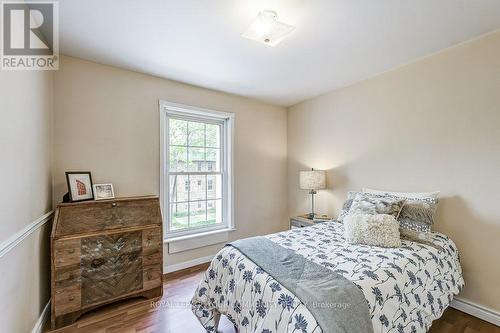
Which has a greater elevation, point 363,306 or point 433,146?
point 433,146

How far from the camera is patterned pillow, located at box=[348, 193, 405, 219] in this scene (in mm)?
2062

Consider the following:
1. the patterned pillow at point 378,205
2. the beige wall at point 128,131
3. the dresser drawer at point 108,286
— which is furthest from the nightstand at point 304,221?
the dresser drawer at point 108,286

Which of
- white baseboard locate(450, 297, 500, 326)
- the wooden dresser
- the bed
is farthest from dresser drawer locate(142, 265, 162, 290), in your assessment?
white baseboard locate(450, 297, 500, 326)

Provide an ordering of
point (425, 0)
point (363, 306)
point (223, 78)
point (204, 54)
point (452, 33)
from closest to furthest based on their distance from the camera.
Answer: point (363, 306)
point (425, 0)
point (452, 33)
point (204, 54)
point (223, 78)

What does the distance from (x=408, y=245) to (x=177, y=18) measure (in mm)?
2532

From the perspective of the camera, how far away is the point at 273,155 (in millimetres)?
3838

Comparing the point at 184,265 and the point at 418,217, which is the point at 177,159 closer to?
the point at 184,265

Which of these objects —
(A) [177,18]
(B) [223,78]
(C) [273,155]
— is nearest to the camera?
(A) [177,18]

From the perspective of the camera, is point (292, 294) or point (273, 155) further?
point (273, 155)

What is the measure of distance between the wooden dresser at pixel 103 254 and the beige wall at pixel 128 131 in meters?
0.43

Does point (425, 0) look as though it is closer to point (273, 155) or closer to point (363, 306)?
point (363, 306)

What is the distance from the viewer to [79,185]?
2.17 metres

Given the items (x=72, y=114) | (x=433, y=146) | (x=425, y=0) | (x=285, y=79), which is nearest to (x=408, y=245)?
(x=433, y=146)

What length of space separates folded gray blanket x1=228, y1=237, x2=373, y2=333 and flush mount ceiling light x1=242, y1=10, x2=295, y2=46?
5.37ft
